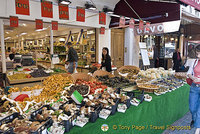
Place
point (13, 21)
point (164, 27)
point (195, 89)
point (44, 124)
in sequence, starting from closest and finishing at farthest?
1. point (44, 124)
2. point (195, 89)
3. point (13, 21)
4. point (164, 27)

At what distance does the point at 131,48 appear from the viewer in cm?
864

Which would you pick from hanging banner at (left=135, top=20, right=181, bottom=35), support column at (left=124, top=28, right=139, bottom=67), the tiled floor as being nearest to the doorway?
support column at (left=124, top=28, right=139, bottom=67)

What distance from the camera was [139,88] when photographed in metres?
3.13

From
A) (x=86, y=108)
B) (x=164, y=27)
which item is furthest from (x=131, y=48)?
(x=86, y=108)

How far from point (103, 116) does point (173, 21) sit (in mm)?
5453

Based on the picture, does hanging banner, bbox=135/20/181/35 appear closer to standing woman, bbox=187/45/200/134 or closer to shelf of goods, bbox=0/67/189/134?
standing woman, bbox=187/45/200/134

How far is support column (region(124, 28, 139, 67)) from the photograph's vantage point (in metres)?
8.61

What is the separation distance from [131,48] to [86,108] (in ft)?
24.0

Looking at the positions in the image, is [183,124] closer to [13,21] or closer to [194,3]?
[194,3]

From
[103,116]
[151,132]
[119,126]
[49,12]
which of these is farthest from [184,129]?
[49,12]

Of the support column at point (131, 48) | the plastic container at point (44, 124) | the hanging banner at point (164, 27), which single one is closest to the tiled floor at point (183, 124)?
the plastic container at point (44, 124)

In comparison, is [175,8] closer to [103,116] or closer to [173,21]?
[173,21]

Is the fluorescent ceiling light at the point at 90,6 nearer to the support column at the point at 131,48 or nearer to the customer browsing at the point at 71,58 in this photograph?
the customer browsing at the point at 71,58

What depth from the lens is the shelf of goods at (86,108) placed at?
1492 millimetres
